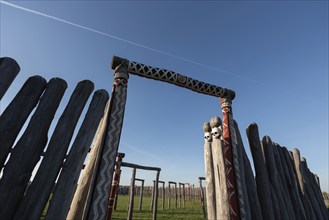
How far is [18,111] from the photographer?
2346 millimetres

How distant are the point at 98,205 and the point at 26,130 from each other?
1.19 meters

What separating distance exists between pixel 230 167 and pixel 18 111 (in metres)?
3.22

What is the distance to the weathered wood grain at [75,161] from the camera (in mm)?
2164

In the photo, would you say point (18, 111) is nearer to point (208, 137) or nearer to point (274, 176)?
point (208, 137)

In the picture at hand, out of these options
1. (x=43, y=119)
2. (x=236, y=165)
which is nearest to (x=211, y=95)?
(x=236, y=165)

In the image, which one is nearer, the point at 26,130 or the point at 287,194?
the point at 26,130

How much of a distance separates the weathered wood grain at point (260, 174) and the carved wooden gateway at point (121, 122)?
63cm

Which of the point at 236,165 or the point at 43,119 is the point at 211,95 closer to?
the point at 236,165

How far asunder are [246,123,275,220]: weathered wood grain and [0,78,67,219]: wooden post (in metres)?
3.69

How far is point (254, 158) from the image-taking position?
14.1 ft

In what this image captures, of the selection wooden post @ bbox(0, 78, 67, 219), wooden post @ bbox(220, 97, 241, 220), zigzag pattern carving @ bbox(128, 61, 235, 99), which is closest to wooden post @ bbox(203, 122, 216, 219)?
wooden post @ bbox(220, 97, 241, 220)

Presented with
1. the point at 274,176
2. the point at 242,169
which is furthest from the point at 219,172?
the point at 274,176

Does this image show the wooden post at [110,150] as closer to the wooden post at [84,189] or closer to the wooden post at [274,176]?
the wooden post at [84,189]

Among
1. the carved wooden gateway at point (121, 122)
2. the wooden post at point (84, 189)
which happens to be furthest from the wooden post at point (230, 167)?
the wooden post at point (84, 189)
